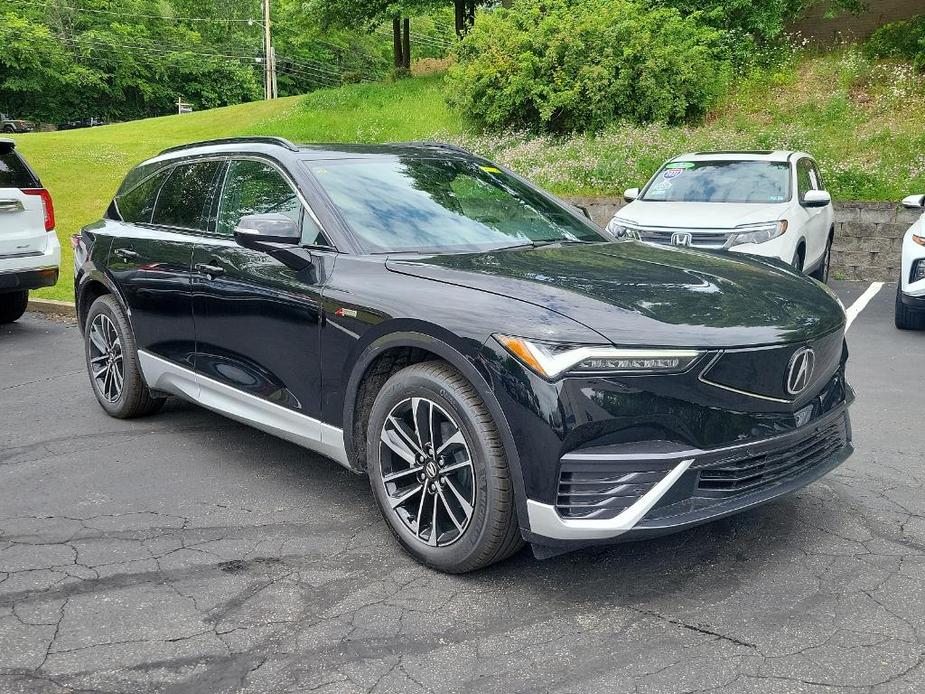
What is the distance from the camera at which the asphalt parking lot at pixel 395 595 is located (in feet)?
9.15

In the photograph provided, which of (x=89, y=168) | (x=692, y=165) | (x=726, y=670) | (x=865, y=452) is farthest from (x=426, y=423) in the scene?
(x=89, y=168)

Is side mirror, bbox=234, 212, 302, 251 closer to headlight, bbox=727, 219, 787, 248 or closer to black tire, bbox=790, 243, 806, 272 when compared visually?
headlight, bbox=727, 219, 787, 248

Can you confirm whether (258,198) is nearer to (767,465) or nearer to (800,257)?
(767,465)

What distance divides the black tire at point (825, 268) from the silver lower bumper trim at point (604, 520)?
7868 mm

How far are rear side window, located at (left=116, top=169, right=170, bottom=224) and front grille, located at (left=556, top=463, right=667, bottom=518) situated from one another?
11.5 ft

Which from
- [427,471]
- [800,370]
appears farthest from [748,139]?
[427,471]

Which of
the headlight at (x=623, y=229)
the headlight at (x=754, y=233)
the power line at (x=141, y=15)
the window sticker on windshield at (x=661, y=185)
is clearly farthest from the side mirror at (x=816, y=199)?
the power line at (x=141, y=15)

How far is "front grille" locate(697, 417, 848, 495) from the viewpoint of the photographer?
3.10 m

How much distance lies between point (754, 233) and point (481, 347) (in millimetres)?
6471

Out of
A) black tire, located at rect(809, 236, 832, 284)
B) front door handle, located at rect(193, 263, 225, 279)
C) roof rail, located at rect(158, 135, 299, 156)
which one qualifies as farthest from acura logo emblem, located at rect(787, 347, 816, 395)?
black tire, located at rect(809, 236, 832, 284)

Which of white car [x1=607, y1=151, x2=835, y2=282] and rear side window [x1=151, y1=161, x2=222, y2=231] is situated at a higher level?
rear side window [x1=151, y1=161, x2=222, y2=231]

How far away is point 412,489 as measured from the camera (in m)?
3.57

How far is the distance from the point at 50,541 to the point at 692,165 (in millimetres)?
8690

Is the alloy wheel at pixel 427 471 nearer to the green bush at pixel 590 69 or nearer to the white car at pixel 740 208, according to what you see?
the white car at pixel 740 208
